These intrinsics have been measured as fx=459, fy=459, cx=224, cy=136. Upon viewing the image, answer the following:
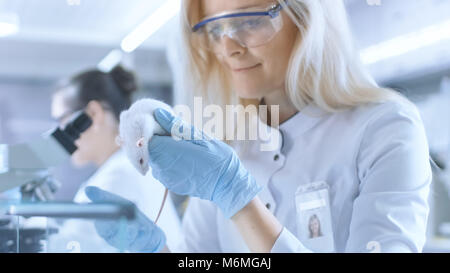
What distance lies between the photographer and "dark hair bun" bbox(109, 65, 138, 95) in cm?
211

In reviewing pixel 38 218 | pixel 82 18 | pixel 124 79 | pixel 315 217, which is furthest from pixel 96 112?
pixel 82 18

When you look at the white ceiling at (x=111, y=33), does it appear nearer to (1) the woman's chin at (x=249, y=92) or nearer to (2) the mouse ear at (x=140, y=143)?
(1) the woman's chin at (x=249, y=92)

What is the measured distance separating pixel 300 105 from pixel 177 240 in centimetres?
56

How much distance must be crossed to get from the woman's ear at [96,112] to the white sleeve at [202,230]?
0.40 m

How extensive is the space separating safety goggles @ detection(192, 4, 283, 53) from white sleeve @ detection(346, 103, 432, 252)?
0.38m

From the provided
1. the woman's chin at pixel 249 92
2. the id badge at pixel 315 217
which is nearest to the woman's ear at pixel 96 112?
the woman's chin at pixel 249 92

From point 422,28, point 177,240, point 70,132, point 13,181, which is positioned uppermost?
point 422,28

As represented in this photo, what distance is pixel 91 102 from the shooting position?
1.69m

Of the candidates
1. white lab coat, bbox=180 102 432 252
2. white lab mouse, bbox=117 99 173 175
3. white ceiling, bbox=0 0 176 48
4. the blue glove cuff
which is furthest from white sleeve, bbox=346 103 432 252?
white ceiling, bbox=0 0 176 48

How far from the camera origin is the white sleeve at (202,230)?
1404mm

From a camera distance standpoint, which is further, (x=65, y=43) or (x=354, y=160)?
(x=65, y=43)

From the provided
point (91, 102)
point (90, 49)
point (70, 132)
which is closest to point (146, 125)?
point (70, 132)

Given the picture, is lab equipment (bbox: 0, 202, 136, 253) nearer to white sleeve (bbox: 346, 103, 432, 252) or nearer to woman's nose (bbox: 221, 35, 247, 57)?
woman's nose (bbox: 221, 35, 247, 57)

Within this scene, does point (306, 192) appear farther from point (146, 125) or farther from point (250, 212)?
point (146, 125)
